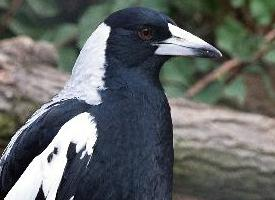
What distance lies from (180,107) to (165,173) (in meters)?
1.19

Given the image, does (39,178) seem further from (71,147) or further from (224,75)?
(224,75)

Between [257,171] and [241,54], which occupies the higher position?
[241,54]

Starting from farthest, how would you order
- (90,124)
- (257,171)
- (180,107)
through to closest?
1. (180,107)
2. (257,171)
3. (90,124)

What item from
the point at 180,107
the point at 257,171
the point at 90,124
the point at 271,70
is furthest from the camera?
the point at 271,70

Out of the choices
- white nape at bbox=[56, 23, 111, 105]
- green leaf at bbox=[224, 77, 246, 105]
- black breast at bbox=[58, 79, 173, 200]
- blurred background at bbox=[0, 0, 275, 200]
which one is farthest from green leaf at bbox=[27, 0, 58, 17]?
black breast at bbox=[58, 79, 173, 200]

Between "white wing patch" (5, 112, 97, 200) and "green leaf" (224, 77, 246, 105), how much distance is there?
1.87 meters

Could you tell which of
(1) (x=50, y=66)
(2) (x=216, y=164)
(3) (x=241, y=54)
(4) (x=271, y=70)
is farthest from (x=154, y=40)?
(4) (x=271, y=70)

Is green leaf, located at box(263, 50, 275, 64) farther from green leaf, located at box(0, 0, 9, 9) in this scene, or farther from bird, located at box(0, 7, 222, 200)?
→ bird, located at box(0, 7, 222, 200)

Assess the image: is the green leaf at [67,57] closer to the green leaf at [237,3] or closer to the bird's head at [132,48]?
the green leaf at [237,3]

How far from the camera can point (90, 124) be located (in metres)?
2.66

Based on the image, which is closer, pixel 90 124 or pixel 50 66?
pixel 90 124

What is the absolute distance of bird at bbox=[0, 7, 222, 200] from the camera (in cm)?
266

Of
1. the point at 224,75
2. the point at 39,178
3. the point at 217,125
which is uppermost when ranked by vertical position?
the point at 224,75

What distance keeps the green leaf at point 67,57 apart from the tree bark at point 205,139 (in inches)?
21.2
